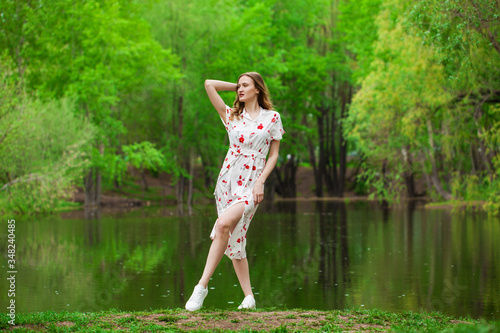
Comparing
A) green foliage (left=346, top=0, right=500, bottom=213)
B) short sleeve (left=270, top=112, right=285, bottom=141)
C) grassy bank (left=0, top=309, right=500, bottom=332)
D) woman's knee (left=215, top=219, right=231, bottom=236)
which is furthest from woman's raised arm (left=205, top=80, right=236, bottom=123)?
green foliage (left=346, top=0, right=500, bottom=213)

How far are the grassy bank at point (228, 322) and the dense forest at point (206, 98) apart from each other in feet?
34.4

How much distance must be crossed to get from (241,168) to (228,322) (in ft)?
5.29

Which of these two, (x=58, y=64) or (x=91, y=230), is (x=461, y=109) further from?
(x=58, y=64)

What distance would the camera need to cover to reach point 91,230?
23203 millimetres

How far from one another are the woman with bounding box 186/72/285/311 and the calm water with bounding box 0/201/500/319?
1.25m

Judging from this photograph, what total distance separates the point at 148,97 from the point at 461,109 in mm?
21001

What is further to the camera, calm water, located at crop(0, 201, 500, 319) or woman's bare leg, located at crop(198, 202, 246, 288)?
calm water, located at crop(0, 201, 500, 319)

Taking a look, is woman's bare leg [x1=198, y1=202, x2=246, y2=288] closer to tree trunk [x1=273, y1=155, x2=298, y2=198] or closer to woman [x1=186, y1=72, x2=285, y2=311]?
woman [x1=186, y1=72, x2=285, y2=311]

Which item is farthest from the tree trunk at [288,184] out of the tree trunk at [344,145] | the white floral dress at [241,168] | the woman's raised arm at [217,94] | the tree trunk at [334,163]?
the white floral dress at [241,168]

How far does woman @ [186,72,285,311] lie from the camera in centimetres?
696

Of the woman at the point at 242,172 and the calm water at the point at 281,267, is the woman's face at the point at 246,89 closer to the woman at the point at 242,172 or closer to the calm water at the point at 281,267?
the woman at the point at 242,172

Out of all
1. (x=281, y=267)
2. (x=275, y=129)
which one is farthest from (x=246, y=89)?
(x=281, y=267)

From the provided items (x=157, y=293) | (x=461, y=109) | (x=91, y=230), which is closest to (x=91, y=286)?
(x=157, y=293)

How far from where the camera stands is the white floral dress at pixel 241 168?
277 inches
